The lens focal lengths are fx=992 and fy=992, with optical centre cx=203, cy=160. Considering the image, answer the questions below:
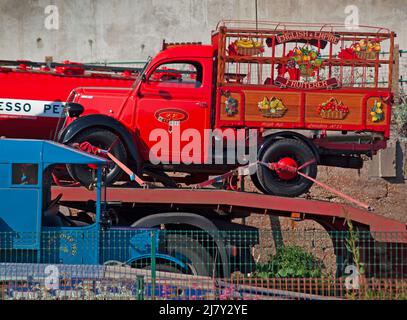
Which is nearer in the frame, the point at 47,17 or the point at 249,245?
the point at 249,245

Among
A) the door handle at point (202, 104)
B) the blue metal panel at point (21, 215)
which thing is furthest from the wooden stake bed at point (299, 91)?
the blue metal panel at point (21, 215)

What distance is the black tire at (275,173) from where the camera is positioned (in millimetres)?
14711

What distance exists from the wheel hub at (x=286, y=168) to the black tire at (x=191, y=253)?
7.07 ft

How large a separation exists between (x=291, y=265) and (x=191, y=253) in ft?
6.58

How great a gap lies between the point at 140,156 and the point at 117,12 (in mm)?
13196

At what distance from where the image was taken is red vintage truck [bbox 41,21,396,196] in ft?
48.0

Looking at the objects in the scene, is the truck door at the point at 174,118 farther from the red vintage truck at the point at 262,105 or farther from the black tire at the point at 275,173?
the black tire at the point at 275,173

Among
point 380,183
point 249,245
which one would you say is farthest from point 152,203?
point 380,183

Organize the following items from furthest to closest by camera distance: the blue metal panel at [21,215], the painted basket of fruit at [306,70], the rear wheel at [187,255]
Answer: the painted basket of fruit at [306,70] < the rear wheel at [187,255] < the blue metal panel at [21,215]

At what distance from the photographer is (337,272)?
14.6 m

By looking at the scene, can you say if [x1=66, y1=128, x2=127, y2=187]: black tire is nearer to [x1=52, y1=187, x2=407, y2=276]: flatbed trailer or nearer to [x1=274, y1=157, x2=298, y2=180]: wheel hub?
[x1=52, y1=187, x2=407, y2=276]: flatbed trailer

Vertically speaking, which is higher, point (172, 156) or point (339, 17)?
point (339, 17)
